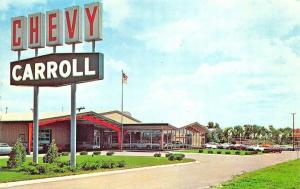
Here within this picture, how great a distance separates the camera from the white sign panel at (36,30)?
26.2 metres

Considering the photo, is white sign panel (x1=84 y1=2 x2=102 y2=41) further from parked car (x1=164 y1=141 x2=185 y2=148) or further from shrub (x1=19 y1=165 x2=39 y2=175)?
parked car (x1=164 y1=141 x2=185 y2=148)

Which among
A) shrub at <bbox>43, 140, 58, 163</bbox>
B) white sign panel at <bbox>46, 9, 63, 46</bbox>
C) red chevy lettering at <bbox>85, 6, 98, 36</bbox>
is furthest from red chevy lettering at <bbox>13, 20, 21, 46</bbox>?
shrub at <bbox>43, 140, 58, 163</bbox>

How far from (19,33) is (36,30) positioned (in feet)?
3.96

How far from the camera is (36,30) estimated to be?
26.8 meters

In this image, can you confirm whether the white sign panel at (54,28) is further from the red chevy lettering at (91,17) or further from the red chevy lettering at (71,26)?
the red chevy lettering at (91,17)

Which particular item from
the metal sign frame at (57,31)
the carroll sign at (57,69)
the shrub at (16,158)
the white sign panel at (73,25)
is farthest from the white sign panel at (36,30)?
the shrub at (16,158)

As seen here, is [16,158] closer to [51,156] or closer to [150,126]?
[51,156]

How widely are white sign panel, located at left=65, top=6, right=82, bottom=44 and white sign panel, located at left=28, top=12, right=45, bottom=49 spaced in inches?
64.7

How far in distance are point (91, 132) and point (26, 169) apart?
3955cm

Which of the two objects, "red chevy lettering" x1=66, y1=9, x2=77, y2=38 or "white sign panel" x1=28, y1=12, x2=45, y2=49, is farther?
"white sign panel" x1=28, y1=12, x2=45, y2=49

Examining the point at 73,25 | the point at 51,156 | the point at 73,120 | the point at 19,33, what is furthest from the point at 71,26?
the point at 51,156

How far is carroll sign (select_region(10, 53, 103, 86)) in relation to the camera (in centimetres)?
2508

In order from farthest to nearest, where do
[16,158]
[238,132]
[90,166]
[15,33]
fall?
[238,132] → [15,33] → [90,166] → [16,158]

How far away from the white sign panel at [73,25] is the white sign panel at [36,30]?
5.39 ft
